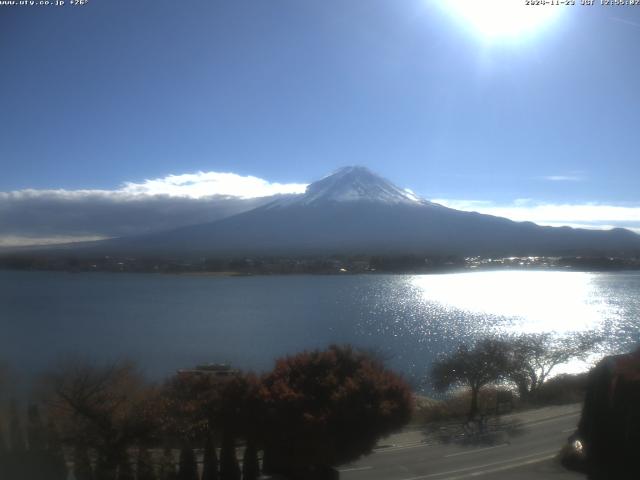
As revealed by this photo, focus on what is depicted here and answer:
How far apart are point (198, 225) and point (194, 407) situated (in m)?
20.9

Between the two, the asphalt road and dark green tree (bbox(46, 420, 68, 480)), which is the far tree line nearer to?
the asphalt road

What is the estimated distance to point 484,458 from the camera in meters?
5.51

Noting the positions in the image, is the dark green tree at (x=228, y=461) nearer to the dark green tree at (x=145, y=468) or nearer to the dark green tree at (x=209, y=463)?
the dark green tree at (x=209, y=463)

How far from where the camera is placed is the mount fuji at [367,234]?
68.3 ft

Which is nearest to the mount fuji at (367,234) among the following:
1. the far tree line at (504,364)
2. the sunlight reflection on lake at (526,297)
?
the sunlight reflection on lake at (526,297)

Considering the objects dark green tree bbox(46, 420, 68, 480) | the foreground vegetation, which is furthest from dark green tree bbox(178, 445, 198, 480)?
dark green tree bbox(46, 420, 68, 480)

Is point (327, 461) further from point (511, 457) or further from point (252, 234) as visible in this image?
point (252, 234)

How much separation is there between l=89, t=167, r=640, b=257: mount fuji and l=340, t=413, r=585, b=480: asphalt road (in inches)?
463

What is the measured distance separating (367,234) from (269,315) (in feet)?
60.4

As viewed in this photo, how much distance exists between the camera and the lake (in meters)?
7.65

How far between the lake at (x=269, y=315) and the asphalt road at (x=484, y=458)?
185cm

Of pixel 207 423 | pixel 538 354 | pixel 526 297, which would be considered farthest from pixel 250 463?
pixel 526 297

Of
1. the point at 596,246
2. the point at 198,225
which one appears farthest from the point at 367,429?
the point at 198,225

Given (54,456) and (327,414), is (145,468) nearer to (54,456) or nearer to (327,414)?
(54,456)
